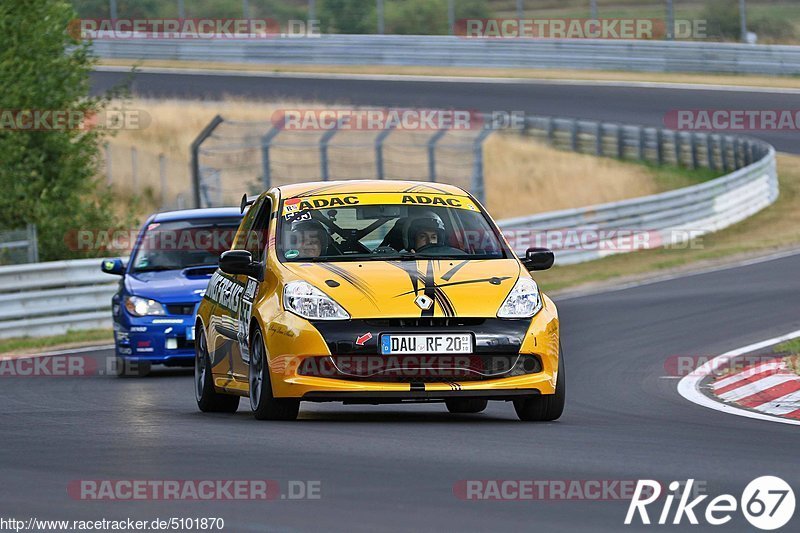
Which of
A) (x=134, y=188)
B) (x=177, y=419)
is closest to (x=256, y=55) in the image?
(x=134, y=188)

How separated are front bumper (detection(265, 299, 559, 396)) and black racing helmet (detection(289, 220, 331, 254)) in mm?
842

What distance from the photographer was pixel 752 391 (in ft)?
40.1

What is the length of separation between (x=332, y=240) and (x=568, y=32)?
39225 millimetres

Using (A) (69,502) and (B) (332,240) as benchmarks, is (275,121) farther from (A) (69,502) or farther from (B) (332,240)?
(A) (69,502)

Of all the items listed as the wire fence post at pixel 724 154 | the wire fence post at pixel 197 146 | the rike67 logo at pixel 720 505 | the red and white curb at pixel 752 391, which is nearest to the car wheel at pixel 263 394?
the red and white curb at pixel 752 391

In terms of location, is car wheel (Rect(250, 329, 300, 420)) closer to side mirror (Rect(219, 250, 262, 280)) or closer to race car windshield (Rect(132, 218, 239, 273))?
side mirror (Rect(219, 250, 262, 280))

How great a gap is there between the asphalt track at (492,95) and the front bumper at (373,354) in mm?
31079

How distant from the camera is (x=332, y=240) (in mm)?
10273

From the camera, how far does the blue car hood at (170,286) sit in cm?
1520

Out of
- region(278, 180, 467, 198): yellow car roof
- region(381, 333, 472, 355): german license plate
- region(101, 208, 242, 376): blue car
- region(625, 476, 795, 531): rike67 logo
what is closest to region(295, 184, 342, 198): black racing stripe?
region(278, 180, 467, 198): yellow car roof

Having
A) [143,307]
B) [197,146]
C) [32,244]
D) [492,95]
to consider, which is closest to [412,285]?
[143,307]

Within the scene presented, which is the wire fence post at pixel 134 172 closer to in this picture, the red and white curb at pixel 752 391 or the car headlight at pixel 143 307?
the car headlight at pixel 143 307

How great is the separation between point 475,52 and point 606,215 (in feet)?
72.3

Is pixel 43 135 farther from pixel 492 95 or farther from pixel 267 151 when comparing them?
pixel 492 95
